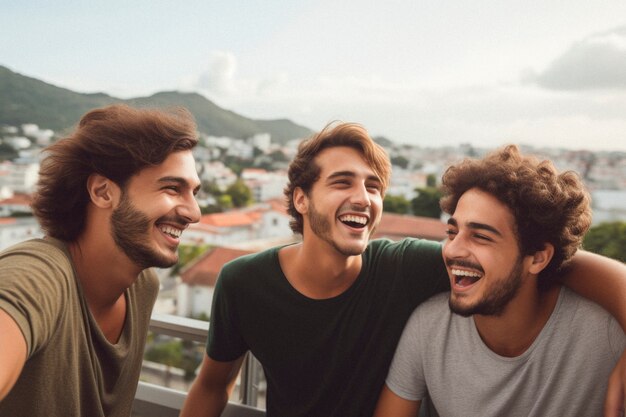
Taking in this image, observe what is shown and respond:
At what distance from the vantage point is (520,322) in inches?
53.3

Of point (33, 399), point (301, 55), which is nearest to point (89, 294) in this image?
point (33, 399)

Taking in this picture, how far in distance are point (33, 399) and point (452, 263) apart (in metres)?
0.96

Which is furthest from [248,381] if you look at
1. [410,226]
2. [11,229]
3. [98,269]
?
[11,229]

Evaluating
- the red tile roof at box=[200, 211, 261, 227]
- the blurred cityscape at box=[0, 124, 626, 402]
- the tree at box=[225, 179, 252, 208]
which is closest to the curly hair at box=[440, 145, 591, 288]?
the blurred cityscape at box=[0, 124, 626, 402]

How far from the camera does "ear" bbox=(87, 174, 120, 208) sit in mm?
1389

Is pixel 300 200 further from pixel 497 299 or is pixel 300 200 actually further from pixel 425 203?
pixel 425 203

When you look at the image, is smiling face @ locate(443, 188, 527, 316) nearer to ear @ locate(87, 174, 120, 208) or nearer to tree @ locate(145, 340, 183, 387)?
ear @ locate(87, 174, 120, 208)

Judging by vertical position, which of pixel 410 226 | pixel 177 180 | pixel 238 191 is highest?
pixel 177 180

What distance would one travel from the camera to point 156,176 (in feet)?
4.59

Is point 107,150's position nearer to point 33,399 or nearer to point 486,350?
point 33,399

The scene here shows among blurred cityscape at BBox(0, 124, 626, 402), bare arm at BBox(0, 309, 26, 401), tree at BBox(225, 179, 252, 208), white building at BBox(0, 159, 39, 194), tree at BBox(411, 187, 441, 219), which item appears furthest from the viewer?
tree at BBox(225, 179, 252, 208)

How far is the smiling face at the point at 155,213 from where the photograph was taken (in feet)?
4.46

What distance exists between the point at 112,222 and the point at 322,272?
56 cm

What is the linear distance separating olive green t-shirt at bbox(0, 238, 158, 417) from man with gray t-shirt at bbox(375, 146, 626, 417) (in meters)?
0.66
